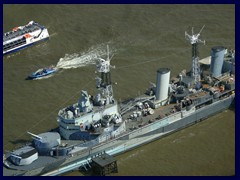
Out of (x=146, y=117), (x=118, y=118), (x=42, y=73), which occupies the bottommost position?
(x=146, y=117)

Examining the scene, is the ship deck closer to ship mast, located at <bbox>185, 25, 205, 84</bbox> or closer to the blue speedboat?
ship mast, located at <bbox>185, 25, 205, 84</bbox>

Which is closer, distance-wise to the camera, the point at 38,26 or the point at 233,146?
the point at 233,146

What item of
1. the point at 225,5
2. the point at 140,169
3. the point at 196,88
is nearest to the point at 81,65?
the point at 196,88

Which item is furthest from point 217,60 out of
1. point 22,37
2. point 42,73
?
point 22,37

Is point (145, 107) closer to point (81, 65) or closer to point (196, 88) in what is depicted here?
point (196, 88)

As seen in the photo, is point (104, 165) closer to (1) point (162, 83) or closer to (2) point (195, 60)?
(1) point (162, 83)

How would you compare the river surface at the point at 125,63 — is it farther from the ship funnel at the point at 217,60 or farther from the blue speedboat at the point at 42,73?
the ship funnel at the point at 217,60

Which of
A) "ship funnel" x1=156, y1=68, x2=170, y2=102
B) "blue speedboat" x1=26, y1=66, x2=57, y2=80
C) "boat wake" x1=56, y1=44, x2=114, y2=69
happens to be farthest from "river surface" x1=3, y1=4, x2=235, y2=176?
"ship funnel" x1=156, y1=68, x2=170, y2=102

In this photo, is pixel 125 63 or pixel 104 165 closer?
pixel 104 165
